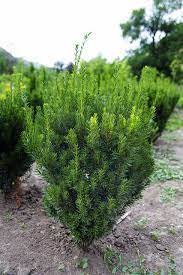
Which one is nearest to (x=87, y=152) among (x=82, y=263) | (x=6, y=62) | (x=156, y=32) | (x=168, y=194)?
(x=82, y=263)

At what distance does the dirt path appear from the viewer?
2863mm

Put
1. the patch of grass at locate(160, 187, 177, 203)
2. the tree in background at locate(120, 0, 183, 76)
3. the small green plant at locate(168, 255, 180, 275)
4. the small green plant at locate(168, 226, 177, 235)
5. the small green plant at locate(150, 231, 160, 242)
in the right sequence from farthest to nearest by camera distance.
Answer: the tree in background at locate(120, 0, 183, 76), the patch of grass at locate(160, 187, 177, 203), the small green plant at locate(168, 226, 177, 235), the small green plant at locate(150, 231, 160, 242), the small green plant at locate(168, 255, 180, 275)

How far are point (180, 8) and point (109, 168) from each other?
94.2ft

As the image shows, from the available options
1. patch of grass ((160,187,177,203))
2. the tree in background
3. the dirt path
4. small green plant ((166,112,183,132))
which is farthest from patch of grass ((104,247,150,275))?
the tree in background

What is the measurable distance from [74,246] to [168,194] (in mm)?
2016

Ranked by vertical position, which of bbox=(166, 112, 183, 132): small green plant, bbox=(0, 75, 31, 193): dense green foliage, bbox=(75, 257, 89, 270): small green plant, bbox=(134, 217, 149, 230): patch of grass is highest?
bbox=(0, 75, 31, 193): dense green foliage

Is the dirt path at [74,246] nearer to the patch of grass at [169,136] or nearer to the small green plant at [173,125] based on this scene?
the patch of grass at [169,136]

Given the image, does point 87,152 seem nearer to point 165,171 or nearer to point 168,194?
point 168,194

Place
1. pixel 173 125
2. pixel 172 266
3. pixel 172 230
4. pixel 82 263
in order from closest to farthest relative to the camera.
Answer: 1. pixel 82 263
2. pixel 172 266
3. pixel 172 230
4. pixel 173 125

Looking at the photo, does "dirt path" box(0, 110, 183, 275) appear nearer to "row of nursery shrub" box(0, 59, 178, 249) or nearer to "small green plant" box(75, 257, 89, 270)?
"small green plant" box(75, 257, 89, 270)

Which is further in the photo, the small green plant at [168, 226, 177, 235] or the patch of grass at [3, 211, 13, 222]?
the small green plant at [168, 226, 177, 235]

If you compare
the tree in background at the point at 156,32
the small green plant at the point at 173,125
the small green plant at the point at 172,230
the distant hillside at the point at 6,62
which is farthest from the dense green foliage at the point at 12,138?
the tree in background at the point at 156,32

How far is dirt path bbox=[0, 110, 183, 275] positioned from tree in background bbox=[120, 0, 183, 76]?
76.6ft

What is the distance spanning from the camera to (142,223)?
372cm
